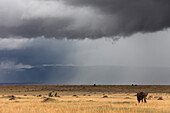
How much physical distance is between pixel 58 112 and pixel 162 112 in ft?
32.5

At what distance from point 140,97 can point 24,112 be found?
1828cm

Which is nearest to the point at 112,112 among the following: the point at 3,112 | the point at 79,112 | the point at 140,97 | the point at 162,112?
the point at 79,112

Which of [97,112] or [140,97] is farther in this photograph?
[140,97]

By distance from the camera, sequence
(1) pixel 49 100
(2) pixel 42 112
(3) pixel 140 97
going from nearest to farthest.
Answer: (2) pixel 42 112 → (3) pixel 140 97 → (1) pixel 49 100

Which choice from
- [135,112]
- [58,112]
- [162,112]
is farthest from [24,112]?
[162,112]

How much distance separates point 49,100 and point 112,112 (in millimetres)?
18591

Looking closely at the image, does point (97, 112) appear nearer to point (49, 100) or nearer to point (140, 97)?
point (140, 97)

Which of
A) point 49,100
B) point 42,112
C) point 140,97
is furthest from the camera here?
point 49,100

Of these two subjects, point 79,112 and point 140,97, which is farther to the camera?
point 140,97

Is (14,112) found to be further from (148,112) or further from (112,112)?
(148,112)

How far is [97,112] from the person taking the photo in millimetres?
22562

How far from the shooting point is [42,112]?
72.1 feet

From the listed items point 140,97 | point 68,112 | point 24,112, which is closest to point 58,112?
point 68,112

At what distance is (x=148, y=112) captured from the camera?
23156 millimetres
